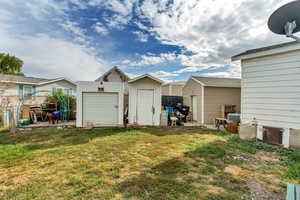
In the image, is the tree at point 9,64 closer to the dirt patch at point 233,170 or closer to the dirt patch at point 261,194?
the dirt patch at point 233,170

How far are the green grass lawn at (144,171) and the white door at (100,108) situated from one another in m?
3.07

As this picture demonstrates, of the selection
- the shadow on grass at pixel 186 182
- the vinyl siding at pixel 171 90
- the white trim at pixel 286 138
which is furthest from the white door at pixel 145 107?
the vinyl siding at pixel 171 90

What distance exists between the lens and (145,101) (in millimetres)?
8289

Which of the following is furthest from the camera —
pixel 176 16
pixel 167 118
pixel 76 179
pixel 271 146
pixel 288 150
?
pixel 167 118

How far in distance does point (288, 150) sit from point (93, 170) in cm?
620

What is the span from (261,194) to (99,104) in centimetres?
776

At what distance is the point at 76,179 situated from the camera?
8.95ft

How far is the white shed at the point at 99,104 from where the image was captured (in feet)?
25.7

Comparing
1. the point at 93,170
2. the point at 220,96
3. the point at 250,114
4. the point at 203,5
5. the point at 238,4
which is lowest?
the point at 93,170

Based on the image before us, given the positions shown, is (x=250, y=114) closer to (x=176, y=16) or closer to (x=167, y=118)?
(x=167, y=118)

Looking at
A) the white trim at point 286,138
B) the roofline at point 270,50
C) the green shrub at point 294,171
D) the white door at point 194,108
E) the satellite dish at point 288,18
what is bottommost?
the green shrub at point 294,171

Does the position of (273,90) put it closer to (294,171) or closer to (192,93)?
(294,171)

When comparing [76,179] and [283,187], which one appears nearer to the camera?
[283,187]

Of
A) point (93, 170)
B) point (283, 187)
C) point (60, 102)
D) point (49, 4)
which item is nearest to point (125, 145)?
point (93, 170)
